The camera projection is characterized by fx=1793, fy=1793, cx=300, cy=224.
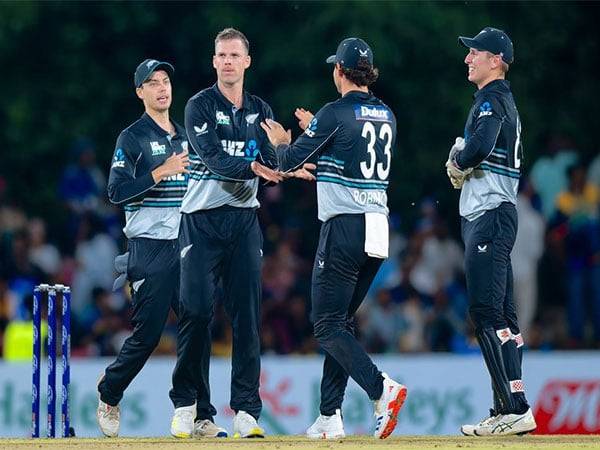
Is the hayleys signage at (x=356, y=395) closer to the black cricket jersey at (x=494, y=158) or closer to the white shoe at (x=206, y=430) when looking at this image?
the white shoe at (x=206, y=430)

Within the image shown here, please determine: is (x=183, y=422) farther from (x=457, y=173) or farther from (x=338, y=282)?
(x=457, y=173)

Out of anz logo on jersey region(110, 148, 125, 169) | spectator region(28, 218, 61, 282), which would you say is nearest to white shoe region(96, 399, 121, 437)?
anz logo on jersey region(110, 148, 125, 169)

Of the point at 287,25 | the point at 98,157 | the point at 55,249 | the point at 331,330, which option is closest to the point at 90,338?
the point at 55,249

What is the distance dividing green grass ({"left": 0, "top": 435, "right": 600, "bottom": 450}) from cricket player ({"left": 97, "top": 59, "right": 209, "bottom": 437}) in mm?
677

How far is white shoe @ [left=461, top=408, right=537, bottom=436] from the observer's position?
38.2 feet

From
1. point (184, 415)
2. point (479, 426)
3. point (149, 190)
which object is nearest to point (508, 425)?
point (479, 426)

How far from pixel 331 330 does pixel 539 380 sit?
6193 millimetres

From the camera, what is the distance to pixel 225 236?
11.6 meters

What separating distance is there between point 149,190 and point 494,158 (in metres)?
2.31

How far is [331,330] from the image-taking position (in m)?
11.3

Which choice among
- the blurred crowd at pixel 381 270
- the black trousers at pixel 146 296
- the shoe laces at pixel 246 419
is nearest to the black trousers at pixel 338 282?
the shoe laces at pixel 246 419

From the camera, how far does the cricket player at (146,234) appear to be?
12102 millimetres

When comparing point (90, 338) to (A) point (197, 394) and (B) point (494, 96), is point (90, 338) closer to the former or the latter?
(A) point (197, 394)

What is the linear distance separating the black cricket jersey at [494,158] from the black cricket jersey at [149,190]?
6.51 feet
